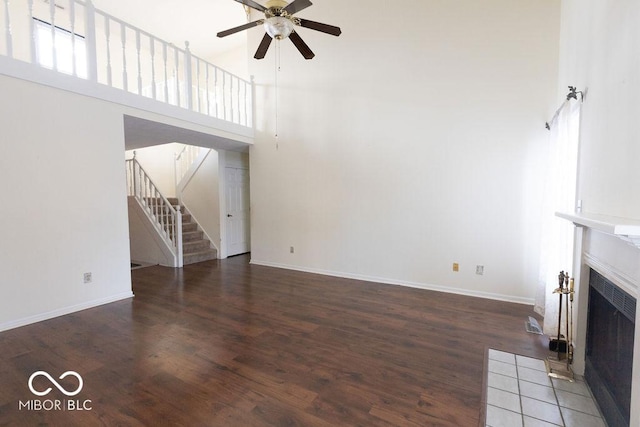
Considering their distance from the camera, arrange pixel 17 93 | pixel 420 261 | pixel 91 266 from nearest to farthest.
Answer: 1. pixel 17 93
2. pixel 91 266
3. pixel 420 261

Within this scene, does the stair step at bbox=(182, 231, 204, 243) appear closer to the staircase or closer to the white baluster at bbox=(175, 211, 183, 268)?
the staircase

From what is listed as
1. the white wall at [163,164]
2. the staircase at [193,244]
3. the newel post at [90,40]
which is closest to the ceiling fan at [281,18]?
the newel post at [90,40]

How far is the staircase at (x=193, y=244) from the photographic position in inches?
229

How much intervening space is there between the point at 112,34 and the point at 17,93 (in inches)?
185

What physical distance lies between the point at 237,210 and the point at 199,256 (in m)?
1.23

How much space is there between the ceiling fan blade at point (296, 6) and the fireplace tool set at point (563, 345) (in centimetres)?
277

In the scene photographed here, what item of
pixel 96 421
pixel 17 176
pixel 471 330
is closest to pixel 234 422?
pixel 96 421

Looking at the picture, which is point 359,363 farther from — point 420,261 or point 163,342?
point 420,261

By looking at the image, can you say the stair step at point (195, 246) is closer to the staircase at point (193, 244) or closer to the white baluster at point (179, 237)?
the staircase at point (193, 244)

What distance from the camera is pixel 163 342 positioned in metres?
2.66

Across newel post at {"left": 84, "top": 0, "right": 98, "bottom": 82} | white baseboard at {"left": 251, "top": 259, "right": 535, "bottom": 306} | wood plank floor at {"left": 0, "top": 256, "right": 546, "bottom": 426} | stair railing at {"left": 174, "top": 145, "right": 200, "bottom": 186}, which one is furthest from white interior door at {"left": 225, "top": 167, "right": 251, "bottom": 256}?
newel post at {"left": 84, "top": 0, "right": 98, "bottom": 82}

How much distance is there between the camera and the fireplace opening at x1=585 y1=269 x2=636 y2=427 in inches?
60.7

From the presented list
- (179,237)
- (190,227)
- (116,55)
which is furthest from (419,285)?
(116,55)

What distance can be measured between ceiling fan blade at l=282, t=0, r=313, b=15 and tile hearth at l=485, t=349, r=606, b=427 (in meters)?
3.07
